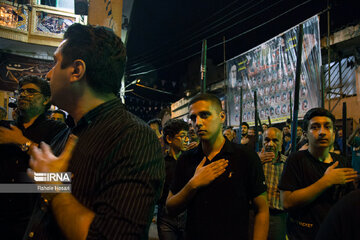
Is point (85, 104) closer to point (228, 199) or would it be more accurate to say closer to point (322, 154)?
point (228, 199)

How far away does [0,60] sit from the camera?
493 inches

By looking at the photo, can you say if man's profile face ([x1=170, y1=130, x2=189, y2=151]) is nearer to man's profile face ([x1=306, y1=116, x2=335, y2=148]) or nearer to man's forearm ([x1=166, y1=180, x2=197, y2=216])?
man's forearm ([x1=166, y1=180, x2=197, y2=216])

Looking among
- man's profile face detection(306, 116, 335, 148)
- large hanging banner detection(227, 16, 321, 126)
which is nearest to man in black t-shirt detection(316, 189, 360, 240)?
man's profile face detection(306, 116, 335, 148)

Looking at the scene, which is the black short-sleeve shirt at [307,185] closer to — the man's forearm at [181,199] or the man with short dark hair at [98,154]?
the man's forearm at [181,199]

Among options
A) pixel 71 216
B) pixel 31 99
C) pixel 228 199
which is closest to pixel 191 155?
pixel 228 199

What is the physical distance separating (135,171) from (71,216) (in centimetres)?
31

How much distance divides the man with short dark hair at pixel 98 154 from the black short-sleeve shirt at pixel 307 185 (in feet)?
5.96

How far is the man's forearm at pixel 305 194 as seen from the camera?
2.36m

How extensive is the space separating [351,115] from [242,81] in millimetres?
5310

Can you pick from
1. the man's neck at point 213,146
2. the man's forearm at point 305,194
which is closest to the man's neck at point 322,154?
the man's forearm at point 305,194

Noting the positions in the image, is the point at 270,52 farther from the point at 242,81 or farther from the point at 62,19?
the point at 62,19

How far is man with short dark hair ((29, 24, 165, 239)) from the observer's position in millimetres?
1094

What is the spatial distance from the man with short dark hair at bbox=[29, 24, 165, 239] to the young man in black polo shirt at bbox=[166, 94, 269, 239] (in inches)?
41.9

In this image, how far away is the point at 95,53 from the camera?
1389 mm
